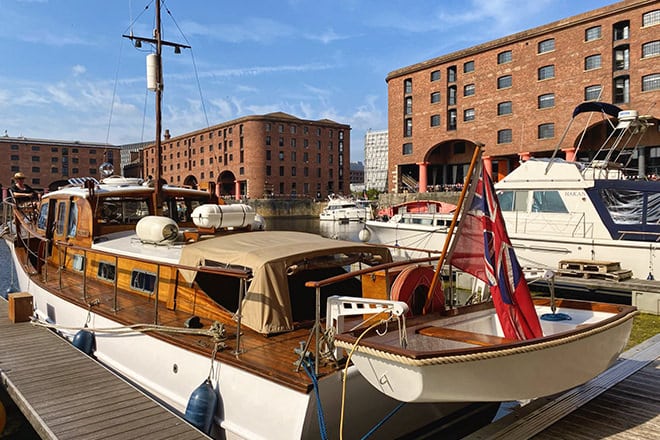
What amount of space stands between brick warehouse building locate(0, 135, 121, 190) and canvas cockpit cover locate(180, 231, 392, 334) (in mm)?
87106

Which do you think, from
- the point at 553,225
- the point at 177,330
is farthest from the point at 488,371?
the point at 553,225

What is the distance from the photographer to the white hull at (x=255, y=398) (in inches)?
171

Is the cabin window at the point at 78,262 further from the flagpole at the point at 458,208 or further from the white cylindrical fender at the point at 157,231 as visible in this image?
the flagpole at the point at 458,208

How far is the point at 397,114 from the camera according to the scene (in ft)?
154

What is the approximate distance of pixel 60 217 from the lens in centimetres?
1009

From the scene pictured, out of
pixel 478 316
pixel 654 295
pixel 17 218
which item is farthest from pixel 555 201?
pixel 17 218

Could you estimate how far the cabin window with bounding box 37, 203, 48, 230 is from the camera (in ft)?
35.4

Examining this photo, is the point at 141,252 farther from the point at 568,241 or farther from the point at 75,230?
A: the point at 568,241

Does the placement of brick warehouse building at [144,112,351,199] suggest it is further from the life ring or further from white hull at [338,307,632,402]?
white hull at [338,307,632,402]

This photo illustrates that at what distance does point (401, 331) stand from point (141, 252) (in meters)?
5.02

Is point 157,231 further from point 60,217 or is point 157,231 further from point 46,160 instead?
point 46,160

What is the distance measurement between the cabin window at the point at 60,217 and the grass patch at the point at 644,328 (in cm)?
1162

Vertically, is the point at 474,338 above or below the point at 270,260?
below

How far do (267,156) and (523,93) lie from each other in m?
41.5
